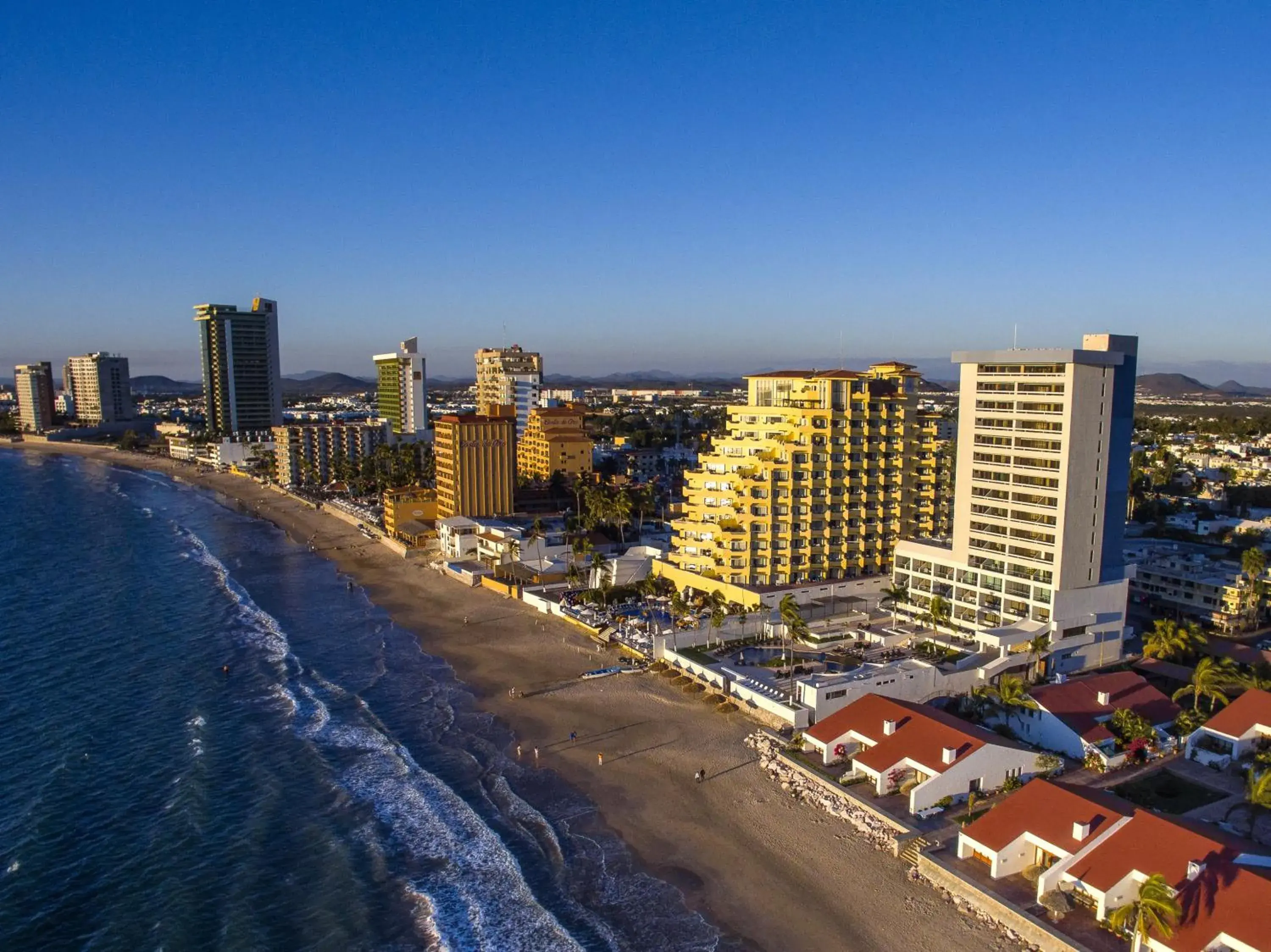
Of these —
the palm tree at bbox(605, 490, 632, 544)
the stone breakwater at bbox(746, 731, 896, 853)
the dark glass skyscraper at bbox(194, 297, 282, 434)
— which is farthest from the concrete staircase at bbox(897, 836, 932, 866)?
the dark glass skyscraper at bbox(194, 297, 282, 434)

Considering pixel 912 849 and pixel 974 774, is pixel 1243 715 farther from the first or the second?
pixel 912 849

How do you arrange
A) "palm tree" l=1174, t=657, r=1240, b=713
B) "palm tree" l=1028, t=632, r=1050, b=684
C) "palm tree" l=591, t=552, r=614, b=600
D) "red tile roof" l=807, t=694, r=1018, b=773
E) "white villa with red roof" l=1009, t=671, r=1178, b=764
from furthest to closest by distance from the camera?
"palm tree" l=591, t=552, r=614, b=600, "palm tree" l=1028, t=632, r=1050, b=684, "palm tree" l=1174, t=657, r=1240, b=713, "white villa with red roof" l=1009, t=671, r=1178, b=764, "red tile roof" l=807, t=694, r=1018, b=773

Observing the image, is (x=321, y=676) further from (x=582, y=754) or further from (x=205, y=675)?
(x=582, y=754)

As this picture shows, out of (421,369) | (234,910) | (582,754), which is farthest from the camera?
(421,369)

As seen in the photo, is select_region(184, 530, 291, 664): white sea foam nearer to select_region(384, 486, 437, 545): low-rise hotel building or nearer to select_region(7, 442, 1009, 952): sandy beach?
select_region(7, 442, 1009, 952): sandy beach

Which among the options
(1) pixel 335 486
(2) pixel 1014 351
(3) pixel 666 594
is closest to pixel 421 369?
(1) pixel 335 486
